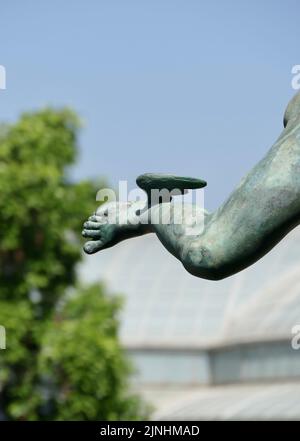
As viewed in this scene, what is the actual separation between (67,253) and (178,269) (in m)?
12.4

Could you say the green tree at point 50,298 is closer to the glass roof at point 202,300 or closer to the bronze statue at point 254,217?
the glass roof at point 202,300

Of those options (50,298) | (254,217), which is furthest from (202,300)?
(254,217)

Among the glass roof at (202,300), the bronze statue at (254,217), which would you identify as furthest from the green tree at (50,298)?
the bronze statue at (254,217)

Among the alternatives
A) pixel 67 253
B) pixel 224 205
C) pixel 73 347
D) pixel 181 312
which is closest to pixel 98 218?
pixel 224 205

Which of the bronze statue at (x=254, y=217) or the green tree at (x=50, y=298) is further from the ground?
the green tree at (x=50, y=298)

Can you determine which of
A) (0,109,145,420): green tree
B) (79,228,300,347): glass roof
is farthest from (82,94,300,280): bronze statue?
(79,228,300,347): glass roof

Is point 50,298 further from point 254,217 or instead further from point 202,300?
point 254,217

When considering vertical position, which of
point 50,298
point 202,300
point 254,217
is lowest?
point 254,217

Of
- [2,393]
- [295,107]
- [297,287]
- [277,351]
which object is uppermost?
[297,287]

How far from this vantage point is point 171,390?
28.9 meters

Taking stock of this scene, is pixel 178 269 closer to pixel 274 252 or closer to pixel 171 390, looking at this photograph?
pixel 274 252

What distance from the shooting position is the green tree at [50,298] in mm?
20172

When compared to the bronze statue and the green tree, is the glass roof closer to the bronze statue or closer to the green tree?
the green tree

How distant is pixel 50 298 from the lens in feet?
71.1
